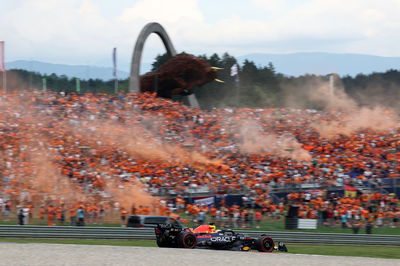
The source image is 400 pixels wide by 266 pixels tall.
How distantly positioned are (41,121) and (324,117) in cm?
1774

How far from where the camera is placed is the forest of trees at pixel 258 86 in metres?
44.2

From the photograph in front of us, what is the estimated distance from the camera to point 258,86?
62.9 m

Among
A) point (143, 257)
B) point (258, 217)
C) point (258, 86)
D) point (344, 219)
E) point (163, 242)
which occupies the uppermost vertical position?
point (258, 86)

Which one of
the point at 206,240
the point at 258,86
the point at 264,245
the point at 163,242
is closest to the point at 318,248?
the point at 264,245

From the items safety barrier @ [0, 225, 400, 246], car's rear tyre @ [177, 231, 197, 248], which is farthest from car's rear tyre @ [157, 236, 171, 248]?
safety barrier @ [0, 225, 400, 246]

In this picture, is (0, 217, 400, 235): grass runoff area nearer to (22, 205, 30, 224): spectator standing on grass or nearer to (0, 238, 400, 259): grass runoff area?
(22, 205, 30, 224): spectator standing on grass

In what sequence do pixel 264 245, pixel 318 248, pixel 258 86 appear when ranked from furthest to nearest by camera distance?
pixel 258 86, pixel 318 248, pixel 264 245

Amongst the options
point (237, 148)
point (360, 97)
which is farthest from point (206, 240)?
point (360, 97)

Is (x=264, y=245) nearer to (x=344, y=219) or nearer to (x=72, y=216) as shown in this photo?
(x=344, y=219)

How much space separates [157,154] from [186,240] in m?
14.3

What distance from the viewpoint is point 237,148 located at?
31156mm

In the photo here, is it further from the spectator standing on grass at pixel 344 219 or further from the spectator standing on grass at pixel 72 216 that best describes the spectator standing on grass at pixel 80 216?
the spectator standing on grass at pixel 344 219

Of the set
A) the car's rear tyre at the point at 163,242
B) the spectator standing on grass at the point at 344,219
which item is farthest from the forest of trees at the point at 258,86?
the car's rear tyre at the point at 163,242

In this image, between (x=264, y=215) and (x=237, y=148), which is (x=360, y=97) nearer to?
(x=237, y=148)
